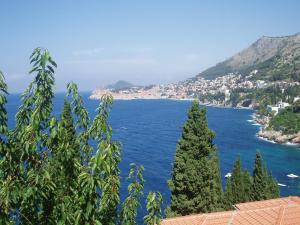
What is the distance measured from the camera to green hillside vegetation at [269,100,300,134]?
334 ft

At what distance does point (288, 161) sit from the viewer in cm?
7669

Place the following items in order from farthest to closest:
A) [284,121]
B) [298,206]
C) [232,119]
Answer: [232,119], [284,121], [298,206]

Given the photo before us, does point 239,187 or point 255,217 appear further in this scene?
point 239,187

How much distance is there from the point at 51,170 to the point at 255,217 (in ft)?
41.1

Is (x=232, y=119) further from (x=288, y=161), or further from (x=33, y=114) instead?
(x=33, y=114)

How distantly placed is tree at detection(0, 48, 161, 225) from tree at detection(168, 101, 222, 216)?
60.4 feet

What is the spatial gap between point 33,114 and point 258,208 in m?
14.2

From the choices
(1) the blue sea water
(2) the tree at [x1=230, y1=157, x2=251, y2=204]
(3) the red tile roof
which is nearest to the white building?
(1) the blue sea water

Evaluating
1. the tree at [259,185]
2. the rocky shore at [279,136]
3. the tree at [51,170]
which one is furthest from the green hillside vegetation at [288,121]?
the tree at [51,170]

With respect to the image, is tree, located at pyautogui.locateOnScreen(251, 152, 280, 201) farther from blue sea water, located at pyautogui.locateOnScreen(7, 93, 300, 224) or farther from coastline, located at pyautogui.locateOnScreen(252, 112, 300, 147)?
coastline, located at pyautogui.locateOnScreen(252, 112, 300, 147)

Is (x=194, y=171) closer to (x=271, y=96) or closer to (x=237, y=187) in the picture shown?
(x=237, y=187)

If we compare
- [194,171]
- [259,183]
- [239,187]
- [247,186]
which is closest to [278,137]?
[247,186]

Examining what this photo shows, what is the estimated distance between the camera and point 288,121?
349 ft

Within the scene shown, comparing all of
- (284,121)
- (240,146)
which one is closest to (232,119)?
(284,121)
